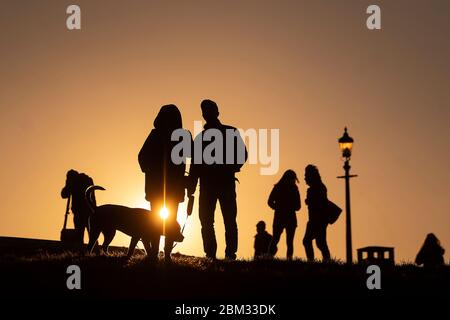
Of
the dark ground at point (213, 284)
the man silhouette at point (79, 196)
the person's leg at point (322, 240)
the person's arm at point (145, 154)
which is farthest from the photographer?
the man silhouette at point (79, 196)

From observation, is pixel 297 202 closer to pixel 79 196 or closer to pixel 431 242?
pixel 431 242

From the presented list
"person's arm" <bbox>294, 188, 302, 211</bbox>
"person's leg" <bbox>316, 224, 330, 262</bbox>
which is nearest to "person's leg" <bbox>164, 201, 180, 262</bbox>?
"person's arm" <bbox>294, 188, 302, 211</bbox>

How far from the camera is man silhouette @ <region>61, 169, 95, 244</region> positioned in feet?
66.3

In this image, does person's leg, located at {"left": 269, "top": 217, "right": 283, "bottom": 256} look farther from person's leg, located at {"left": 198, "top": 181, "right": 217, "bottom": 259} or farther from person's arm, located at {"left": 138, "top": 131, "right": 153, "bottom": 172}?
person's arm, located at {"left": 138, "top": 131, "right": 153, "bottom": 172}

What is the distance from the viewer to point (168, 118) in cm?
1425

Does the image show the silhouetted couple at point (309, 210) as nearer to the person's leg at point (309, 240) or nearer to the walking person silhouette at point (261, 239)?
the person's leg at point (309, 240)

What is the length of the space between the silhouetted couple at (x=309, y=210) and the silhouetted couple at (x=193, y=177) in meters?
2.55

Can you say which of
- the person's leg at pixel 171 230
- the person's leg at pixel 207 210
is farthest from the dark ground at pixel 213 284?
the person's leg at pixel 207 210

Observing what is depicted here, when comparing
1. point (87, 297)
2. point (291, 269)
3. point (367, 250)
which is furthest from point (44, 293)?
point (367, 250)

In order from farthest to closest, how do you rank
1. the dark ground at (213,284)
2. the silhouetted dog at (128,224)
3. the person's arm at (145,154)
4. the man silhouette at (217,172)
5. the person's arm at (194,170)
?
the man silhouette at (217,172), the person's arm at (194,170), the silhouetted dog at (128,224), the person's arm at (145,154), the dark ground at (213,284)

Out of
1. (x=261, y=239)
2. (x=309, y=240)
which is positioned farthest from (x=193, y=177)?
(x=261, y=239)

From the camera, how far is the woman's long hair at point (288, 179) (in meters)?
18.8

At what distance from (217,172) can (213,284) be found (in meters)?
3.47
